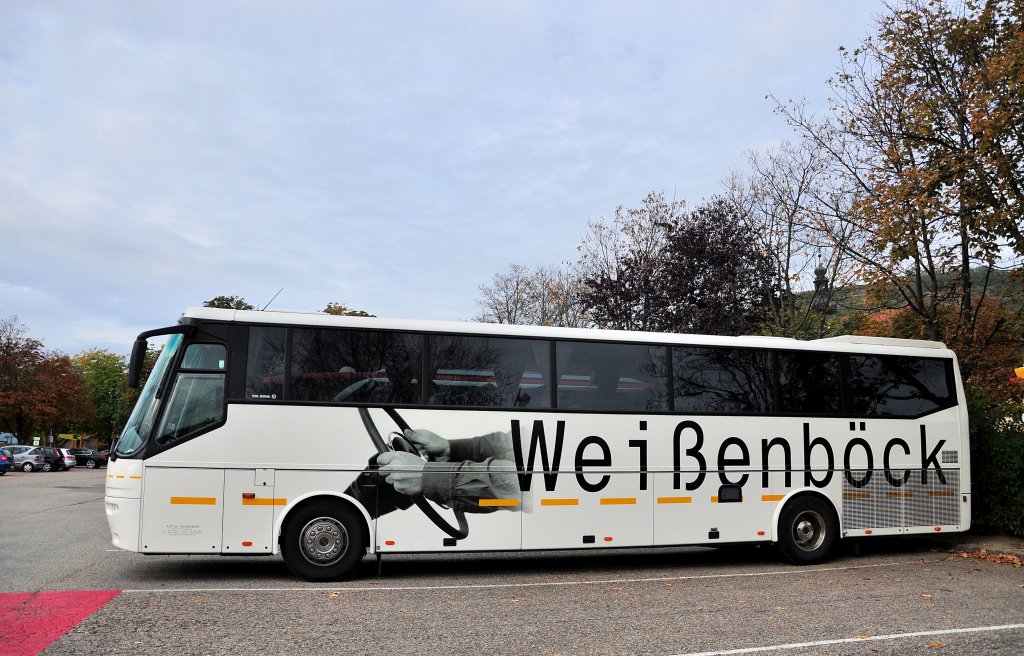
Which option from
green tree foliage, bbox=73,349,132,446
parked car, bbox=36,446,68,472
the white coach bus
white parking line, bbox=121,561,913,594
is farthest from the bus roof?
green tree foliage, bbox=73,349,132,446

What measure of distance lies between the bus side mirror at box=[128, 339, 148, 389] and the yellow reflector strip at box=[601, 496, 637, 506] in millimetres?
5911

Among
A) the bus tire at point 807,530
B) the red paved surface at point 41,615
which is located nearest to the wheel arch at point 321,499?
the red paved surface at point 41,615

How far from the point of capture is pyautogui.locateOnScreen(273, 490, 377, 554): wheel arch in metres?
10.2

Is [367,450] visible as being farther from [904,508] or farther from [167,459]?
[904,508]

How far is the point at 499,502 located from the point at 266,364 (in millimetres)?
3324

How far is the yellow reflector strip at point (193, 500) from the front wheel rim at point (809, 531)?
7.89 meters

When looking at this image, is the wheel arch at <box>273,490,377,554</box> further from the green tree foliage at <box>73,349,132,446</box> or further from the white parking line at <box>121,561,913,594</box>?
the green tree foliage at <box>73,349,132,446</box>

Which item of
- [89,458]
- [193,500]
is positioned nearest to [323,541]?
[193,500]

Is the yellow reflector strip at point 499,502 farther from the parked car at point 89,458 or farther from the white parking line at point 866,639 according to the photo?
the parked car at point 89,458

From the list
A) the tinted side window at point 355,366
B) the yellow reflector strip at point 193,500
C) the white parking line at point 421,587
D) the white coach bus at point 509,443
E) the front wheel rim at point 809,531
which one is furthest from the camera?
the front wheel rim at point 809,531

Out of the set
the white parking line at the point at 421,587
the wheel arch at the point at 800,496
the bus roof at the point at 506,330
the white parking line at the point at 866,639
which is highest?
the bus roof at the point at 506,330

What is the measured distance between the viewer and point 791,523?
12320 millimetres

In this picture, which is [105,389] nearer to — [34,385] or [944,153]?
[34,385]

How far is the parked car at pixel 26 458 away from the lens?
161 feet
